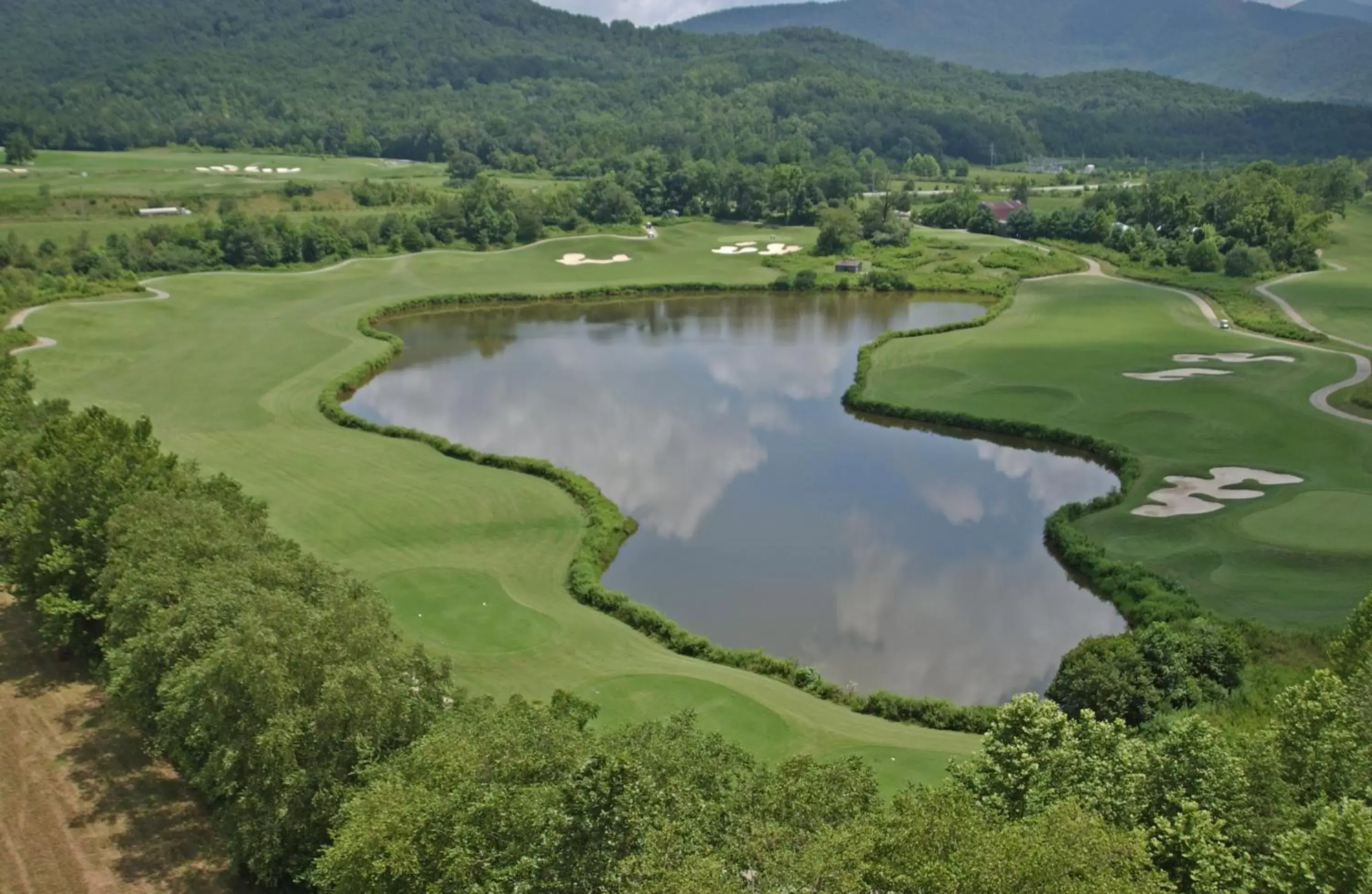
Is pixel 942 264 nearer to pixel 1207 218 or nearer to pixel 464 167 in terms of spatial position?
pixel 1207 218

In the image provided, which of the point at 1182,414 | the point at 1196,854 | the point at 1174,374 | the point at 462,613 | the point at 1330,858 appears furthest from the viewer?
the point at 1174,374

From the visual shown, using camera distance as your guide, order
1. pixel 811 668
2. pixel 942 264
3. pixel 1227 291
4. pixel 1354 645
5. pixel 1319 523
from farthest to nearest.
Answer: pixel 942 264 < pixel 1227 291 < pixel 1319 523 < pixel 811 668 < pixel 1354 645

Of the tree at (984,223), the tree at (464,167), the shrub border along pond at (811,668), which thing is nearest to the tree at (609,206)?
the tree at (984,223)

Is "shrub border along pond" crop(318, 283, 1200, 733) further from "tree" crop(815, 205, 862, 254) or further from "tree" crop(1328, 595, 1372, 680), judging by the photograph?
"tree" crop(815, 205, 862, 254)

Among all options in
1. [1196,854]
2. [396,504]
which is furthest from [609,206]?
[1196,854]

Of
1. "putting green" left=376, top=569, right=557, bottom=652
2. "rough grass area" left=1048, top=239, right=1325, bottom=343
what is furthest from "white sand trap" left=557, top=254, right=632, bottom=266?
"putting green" left=376, top=569, right=557, bottom=652

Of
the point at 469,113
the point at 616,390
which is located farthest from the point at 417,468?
the point at 469,113

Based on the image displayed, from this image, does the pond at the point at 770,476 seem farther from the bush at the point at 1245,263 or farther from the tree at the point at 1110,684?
the bush at the point at 1245,263
